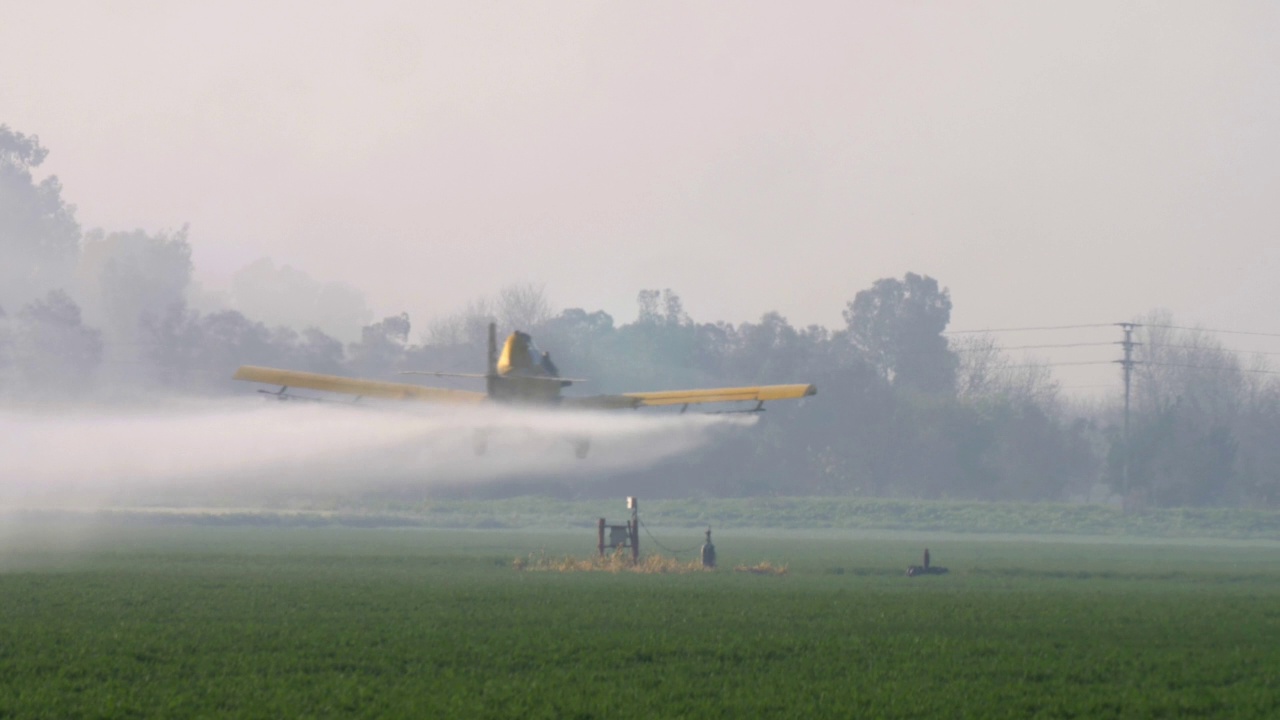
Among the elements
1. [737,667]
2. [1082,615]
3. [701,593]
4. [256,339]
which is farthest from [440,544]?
[256,339]

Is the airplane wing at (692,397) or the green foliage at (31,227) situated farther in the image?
the green foliage at (31,227)

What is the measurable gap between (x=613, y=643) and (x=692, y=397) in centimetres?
1906

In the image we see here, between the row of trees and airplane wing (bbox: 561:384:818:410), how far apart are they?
74247 millimetres

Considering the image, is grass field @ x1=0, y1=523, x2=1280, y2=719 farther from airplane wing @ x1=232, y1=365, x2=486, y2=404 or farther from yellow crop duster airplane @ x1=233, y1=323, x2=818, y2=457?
airplane wing @ x1=232, y1=365, x2=486, y2=404

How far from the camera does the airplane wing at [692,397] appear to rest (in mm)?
46406

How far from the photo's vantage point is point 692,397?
47.8 m

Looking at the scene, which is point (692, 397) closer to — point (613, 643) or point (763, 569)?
point (763, 569)

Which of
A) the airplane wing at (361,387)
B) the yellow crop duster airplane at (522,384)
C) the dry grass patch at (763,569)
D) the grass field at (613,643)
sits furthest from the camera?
the dry grass patch at (763,569)

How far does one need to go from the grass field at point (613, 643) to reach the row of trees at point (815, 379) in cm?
7621

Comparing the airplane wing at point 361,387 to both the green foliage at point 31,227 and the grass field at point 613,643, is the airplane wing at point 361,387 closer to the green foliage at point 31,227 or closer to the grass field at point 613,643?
the grass field at point 613,643

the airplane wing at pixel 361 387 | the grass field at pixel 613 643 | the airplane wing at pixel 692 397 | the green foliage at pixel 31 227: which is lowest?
the grass field at pixel 613 643

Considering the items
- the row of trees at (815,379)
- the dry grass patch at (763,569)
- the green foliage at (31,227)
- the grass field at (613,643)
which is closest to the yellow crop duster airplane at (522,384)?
the grass field at (613,643)

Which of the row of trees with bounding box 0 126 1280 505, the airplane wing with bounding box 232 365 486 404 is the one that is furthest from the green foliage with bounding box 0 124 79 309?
the airplane wing with bounding box 232 365 486 404

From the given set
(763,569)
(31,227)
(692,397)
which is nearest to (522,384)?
(692,397)
